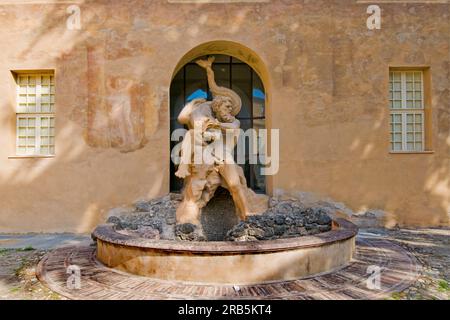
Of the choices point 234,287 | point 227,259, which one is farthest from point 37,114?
point 234,287

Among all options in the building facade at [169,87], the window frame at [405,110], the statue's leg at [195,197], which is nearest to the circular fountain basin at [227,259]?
the statue's leg at [195,197]

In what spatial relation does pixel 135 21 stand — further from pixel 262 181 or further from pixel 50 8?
pixel 262 181

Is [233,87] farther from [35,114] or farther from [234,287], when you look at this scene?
[234,287]

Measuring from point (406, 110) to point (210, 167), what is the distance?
4.61 meters

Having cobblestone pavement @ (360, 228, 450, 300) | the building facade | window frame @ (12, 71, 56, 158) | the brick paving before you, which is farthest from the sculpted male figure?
window frame @ (12, 71, 56, 158)

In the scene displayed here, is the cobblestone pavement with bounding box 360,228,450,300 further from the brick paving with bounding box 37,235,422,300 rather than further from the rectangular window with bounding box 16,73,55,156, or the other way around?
the rectangular window with bounding box 16,73,55,156

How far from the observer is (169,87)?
702 cm

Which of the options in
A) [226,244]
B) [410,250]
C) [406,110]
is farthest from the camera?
[406,110]

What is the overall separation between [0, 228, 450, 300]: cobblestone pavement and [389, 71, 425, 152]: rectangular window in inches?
73.0

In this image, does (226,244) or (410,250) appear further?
(410,250)

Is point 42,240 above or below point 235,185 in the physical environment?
below

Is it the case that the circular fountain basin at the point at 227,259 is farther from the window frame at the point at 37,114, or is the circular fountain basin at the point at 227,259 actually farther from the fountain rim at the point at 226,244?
the window frame at the point at 37,114

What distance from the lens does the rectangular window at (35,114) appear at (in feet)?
23.5

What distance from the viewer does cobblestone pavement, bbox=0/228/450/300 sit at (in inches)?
134
